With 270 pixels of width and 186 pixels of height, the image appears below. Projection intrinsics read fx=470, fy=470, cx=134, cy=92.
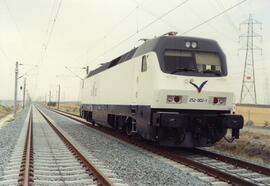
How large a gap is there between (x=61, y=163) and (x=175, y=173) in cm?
335

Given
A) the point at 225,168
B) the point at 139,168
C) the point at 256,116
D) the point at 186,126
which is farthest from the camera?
the point at 256,116

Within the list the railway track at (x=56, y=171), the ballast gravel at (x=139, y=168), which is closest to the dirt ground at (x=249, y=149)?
the ballast gravel at (x=139, y=168)

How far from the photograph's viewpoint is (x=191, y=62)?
14.7 m

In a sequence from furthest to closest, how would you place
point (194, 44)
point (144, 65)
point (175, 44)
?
point (144, 65) → point (194, 44) → point (175, 44)

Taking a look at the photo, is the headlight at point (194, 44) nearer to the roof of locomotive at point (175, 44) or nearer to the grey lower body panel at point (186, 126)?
the roof of locomotive at point (175, 44)

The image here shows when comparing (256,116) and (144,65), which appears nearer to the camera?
(144,65)

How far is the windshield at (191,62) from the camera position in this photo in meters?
14.4

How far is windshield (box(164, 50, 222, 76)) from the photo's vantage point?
14.4 metres

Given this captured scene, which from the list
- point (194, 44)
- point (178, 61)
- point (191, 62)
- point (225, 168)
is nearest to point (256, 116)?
point (194, 44)

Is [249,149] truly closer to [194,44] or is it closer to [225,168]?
[194,44]

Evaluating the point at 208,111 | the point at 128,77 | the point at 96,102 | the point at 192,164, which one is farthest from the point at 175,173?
the point at 96,102

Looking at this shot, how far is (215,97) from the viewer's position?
14.4 meters

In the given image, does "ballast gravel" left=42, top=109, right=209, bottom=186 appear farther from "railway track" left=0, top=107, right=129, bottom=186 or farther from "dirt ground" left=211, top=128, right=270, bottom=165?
"dirt ground" left=211, top=128, right=270, bottom=165

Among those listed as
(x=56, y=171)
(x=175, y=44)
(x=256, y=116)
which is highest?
(x=175, y=44)
